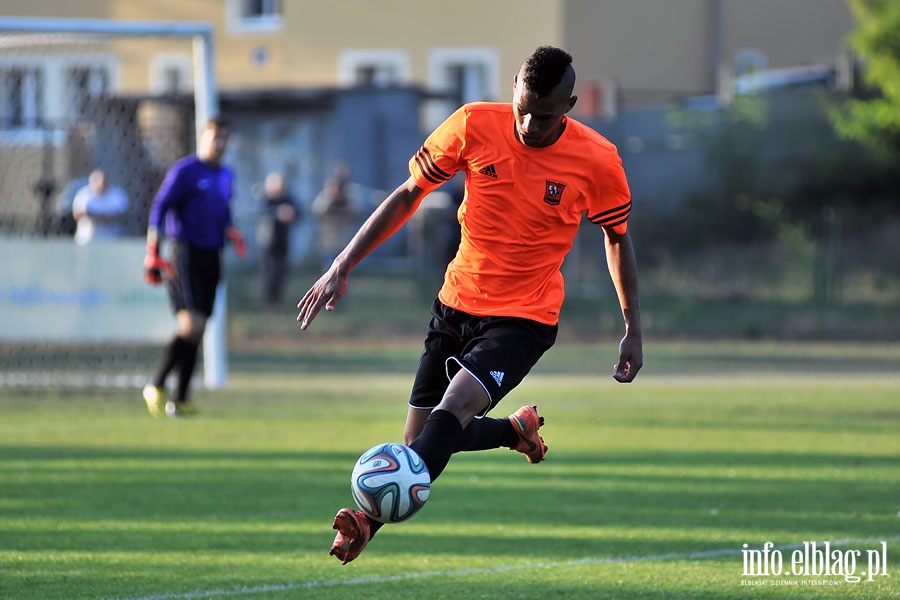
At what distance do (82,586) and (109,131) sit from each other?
1452 cm

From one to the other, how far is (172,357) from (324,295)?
6684 millimetres

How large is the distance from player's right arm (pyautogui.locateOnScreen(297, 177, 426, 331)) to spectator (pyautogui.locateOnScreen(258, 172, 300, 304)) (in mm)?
16749

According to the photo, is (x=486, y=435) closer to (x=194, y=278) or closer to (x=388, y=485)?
(x=388, y=485)

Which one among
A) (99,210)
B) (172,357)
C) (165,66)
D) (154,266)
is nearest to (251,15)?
(165,66)

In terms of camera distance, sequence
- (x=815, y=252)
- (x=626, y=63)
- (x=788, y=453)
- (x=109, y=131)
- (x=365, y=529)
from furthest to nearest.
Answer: (x=626, y=63) → (x=815, y=252) → (x=109, y=131) → (x=788, y=453) → (x=365, y=529)

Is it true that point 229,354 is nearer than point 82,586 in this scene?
No

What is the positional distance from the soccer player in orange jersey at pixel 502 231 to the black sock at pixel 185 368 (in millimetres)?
6112

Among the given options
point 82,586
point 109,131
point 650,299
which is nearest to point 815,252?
point 650,299

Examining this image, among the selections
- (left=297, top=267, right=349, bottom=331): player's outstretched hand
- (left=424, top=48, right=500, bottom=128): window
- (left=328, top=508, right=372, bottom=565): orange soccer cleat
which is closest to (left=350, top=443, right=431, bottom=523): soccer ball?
(left=328, top=508, right=372, bottom=565): orange soccer cleat

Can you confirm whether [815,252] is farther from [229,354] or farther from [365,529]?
[365,529]

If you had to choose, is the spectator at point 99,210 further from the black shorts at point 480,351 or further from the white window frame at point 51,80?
the black shorts at point 480,351

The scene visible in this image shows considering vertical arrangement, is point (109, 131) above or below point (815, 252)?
above

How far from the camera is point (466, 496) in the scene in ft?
27.2

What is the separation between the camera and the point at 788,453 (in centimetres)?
990
